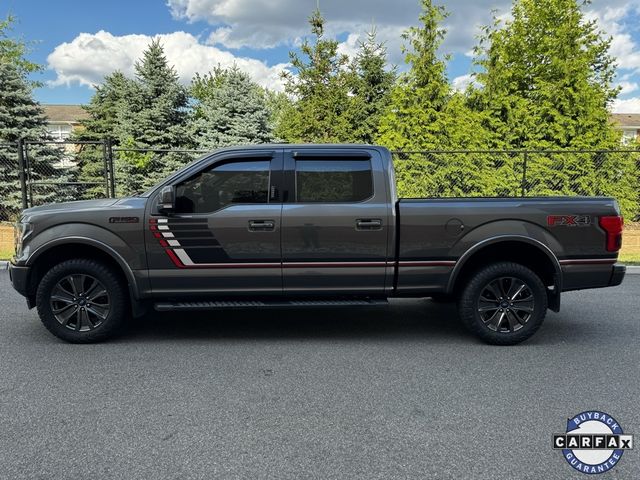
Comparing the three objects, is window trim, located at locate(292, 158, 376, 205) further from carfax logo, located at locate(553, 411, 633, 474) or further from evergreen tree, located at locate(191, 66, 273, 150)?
evergreen tree, located at locate(191, 66, 273, 150)

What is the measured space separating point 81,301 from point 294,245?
2163mm

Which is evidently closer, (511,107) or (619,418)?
(619,418)

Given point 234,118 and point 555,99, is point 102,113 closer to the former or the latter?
point 234,118

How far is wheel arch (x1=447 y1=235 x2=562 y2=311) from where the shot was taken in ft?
15.3

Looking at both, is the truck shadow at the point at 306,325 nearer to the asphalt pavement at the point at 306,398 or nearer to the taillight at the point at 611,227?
the asphalt pavement at the point at 306,398

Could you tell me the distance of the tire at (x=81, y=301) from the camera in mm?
4699

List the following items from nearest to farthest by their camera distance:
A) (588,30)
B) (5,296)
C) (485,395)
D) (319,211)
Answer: (485,395)
(319,211)
(5,296)
(588,30)

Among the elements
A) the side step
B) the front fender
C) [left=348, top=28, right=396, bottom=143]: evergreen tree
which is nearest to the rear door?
the side step

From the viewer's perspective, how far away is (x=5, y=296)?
6777mm

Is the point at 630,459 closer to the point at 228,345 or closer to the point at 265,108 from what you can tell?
the point at 228,345

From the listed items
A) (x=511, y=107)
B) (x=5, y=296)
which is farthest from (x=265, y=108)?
(x=5, y=296)

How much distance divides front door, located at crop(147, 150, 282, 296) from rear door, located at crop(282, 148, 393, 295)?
0.49 ft

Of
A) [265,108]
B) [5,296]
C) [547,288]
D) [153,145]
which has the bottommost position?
[5,296]

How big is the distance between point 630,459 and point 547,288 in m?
A: 2.41
